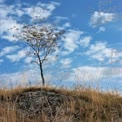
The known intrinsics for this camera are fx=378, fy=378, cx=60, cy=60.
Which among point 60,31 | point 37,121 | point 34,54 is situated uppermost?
point 60,31

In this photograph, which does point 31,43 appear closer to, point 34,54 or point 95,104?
point 34,54

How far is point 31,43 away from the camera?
2342cm

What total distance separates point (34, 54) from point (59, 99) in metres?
11.3

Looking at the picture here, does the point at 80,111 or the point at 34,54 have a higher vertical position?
the point at 34,54

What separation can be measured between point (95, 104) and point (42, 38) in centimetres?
1259

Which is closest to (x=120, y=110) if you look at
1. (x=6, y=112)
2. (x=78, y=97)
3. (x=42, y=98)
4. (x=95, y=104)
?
(x=95, y=104)

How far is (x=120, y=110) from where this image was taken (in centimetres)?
1102

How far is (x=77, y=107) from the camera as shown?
11094 millimetres

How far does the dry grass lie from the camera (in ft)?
30.7

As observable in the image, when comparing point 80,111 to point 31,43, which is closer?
point 80,111

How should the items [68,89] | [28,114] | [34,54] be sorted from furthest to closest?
1. [34,54]
2. [68,89]
3. [28,114]

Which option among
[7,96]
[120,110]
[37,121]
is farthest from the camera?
[7,96]

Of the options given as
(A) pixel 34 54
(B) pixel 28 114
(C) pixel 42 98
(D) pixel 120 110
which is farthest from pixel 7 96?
(A) pixel 34 54

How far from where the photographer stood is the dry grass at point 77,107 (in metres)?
9.36
